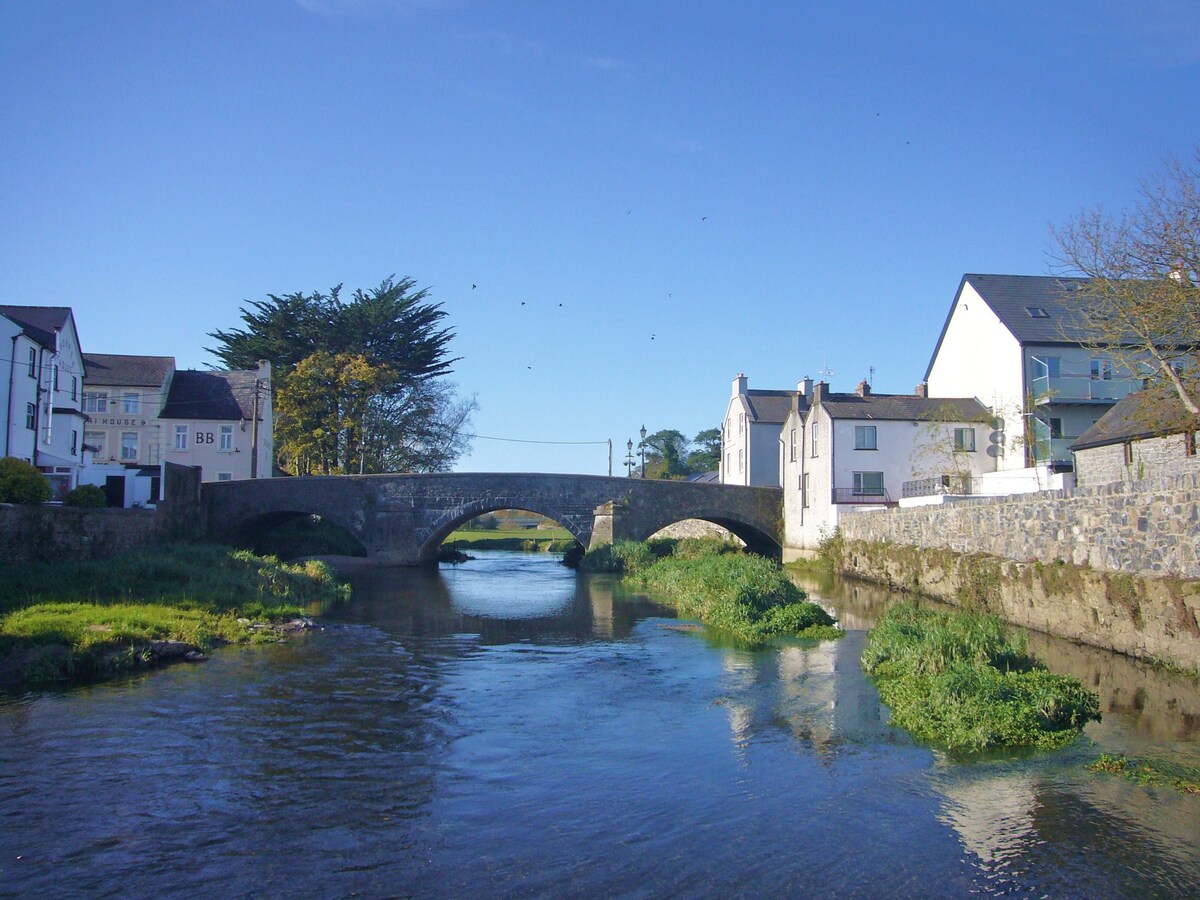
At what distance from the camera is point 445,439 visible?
195ft

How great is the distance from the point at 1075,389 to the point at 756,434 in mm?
18441

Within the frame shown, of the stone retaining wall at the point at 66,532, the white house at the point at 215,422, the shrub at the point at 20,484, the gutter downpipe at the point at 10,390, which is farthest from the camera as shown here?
the white house at the point at 215,422

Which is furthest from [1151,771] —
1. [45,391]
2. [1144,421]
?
[45,391]

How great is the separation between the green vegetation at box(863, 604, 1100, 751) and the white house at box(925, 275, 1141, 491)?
22.8 m

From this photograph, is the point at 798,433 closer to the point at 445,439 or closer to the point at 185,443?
the point at 445,439

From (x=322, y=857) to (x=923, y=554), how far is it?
24143mm

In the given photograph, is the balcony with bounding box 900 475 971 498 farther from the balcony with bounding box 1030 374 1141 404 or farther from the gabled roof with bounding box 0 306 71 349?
the gabled roof with bounding box 0 306 71 349

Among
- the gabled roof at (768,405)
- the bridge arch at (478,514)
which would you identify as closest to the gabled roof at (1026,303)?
the gabled roof at (768,405)

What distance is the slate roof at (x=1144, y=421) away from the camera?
61.5 ft

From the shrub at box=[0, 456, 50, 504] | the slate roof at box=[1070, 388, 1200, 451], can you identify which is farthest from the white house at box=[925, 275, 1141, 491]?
the shrub at box=[0, 456, 50, 504]

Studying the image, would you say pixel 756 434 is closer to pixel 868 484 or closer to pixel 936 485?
pixel 868 484

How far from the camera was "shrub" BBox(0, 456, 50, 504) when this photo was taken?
2398cm

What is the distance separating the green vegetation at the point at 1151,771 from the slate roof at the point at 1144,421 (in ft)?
32.9

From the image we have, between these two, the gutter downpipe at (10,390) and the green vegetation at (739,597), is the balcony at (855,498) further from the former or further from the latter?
the gutter downpipe at (10,390)
